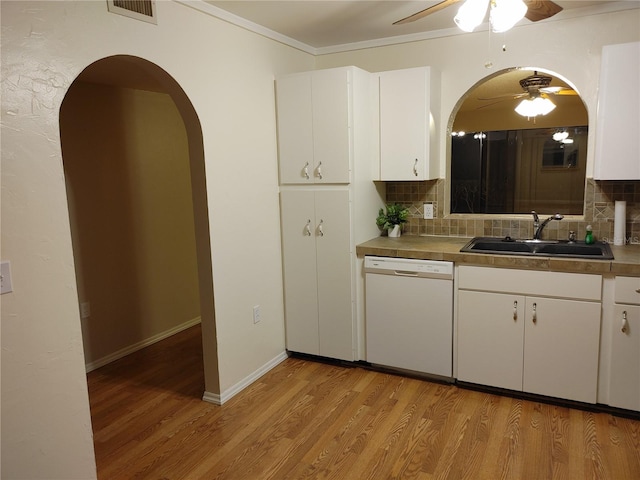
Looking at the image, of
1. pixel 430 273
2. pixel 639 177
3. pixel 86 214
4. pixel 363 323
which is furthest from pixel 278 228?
pixel 639 177

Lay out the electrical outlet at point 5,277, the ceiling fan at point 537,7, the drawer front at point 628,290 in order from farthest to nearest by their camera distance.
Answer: the drawer front at point 628,290 → the ceiling fan at point 537,7 → the electrical outlet at point 5,277

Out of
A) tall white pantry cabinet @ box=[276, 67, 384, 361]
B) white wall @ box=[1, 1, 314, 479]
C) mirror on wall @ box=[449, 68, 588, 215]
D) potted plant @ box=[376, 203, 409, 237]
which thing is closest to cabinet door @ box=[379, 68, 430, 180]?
tall white pantry cabinet @ box=[276, 67, 384, 361]

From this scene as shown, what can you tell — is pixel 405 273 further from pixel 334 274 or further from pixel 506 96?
pixel 506 96

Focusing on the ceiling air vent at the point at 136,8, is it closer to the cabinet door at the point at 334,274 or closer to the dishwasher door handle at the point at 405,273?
the cabinet door at the point at 334,274

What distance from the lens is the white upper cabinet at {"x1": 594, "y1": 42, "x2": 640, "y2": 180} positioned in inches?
105

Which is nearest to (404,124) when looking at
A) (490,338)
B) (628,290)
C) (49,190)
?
(490,338)

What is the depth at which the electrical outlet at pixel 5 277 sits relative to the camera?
178 cm

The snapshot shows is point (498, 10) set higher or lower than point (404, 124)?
higher

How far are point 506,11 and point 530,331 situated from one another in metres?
1.79

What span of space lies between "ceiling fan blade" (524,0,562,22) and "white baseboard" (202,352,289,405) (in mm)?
2674

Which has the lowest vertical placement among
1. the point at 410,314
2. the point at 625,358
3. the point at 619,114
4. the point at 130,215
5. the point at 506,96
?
the point at 625,358

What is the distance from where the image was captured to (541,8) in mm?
2150

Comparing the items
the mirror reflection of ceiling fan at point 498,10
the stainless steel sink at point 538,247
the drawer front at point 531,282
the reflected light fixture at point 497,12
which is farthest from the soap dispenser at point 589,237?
the reflected light fixture at point 497,12

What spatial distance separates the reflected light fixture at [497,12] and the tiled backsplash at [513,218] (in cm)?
156
